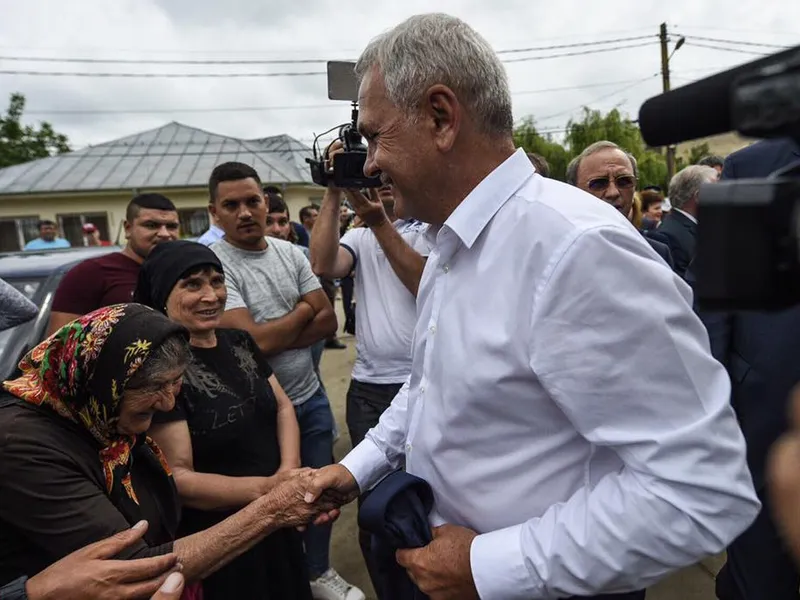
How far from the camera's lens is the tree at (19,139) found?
2797cm

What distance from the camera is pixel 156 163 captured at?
22047 mm

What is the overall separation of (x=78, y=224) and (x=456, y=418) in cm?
2273

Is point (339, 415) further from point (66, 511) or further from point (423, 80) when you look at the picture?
point (423, 80)

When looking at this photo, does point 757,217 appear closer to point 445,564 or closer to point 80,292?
point 445,564

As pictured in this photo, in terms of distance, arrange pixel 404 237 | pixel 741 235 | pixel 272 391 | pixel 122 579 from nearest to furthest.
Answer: pixel 741 235 < pixel 122 579 < pixel 272 391 < pixel 404 237

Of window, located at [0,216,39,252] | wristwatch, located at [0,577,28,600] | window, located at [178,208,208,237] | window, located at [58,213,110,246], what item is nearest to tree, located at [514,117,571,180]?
window, located at [178,208,208,237]

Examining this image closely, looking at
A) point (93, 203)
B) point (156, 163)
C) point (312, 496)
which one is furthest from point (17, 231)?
point (312, 496)

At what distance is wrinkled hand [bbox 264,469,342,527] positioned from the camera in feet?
5.11

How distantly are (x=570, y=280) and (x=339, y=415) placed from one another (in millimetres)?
4361

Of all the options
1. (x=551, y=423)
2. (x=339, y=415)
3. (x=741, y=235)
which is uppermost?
(x=741, y=235)

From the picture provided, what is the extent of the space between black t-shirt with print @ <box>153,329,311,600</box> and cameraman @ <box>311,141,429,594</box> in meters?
0.49

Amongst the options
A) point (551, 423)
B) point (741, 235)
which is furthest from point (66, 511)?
point (741, 235)

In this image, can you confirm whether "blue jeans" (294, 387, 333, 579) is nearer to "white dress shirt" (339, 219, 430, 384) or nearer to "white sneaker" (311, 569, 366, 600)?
"white sneaker" (311, 569, 366, 600)

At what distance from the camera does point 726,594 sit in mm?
2051
